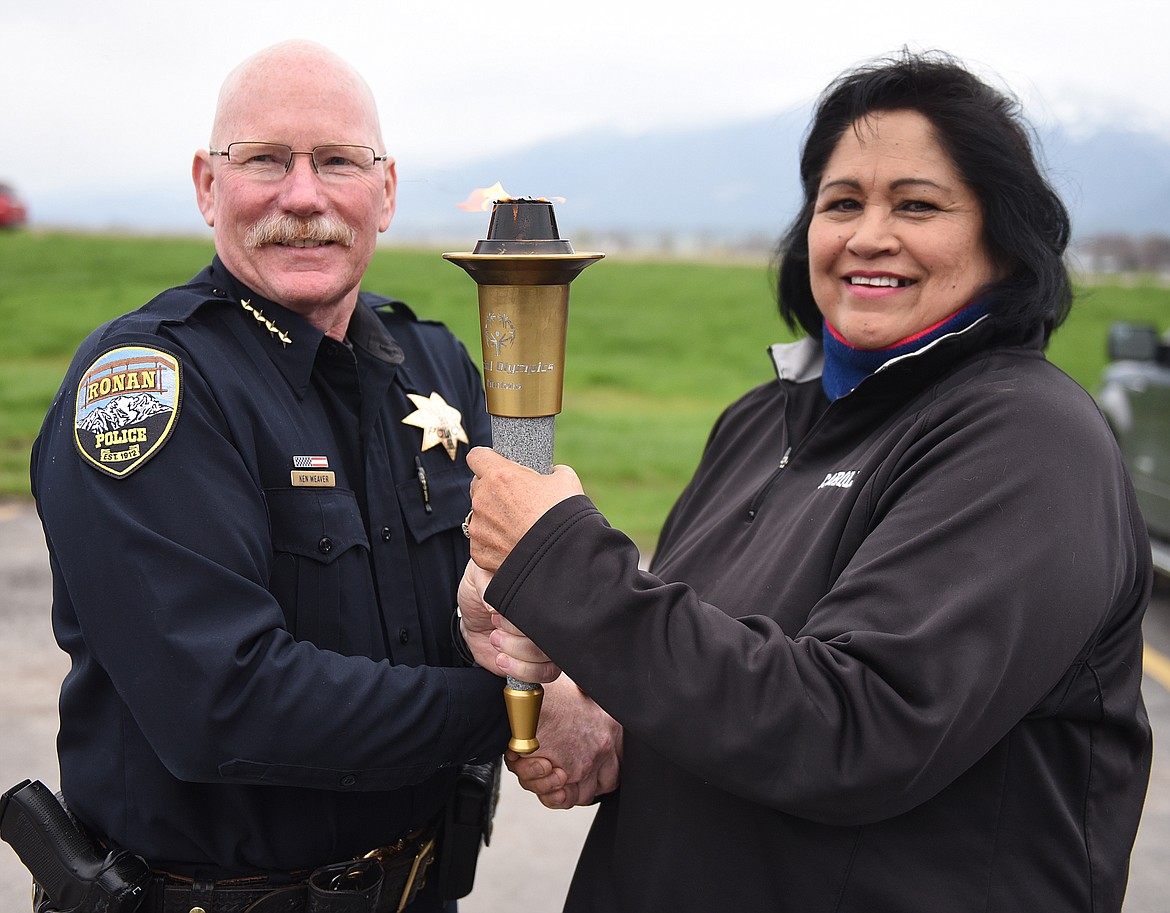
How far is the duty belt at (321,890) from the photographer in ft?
7.77

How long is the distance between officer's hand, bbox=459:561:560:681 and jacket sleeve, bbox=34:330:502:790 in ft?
0.74

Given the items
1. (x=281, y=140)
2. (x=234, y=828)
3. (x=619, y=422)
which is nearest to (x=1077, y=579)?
(x=234, y=828)

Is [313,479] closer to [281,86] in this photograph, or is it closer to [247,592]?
[247,592]

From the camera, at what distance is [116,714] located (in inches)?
91.9

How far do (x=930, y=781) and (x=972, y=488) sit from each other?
20.7 inches

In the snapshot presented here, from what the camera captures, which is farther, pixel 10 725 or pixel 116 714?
pixel 10 725

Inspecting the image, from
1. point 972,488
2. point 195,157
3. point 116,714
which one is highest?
point 195,157

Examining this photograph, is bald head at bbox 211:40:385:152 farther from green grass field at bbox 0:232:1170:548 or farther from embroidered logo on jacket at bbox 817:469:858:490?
green grass field at bbox 0:232:1170:548

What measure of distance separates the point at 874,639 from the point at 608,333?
17.4 m

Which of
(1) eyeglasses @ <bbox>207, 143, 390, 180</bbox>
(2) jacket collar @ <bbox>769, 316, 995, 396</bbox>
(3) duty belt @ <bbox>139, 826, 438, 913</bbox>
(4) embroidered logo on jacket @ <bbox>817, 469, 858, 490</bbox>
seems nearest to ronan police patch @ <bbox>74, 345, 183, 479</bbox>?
(1) eyeglasses @ <bbox>207, 143, 390, 180</bbox>

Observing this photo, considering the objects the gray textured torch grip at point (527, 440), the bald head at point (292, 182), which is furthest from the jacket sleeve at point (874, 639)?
the bald head at point (292, 182)

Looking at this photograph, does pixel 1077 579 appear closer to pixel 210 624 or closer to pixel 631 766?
pixel 631 766

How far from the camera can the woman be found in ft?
6.10

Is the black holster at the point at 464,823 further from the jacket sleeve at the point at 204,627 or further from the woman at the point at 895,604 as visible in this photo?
the jacket sleeve at the point at 204,627
